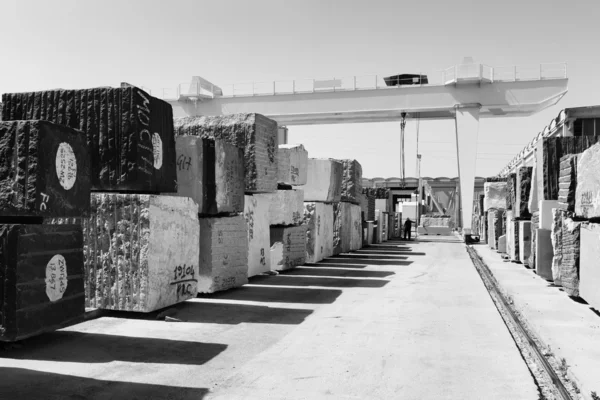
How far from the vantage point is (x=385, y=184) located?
41188 mm

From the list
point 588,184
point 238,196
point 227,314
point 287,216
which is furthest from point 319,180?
point 227,314

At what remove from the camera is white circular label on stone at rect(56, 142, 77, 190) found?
390 centimetres

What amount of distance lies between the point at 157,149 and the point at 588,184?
445 centimetres

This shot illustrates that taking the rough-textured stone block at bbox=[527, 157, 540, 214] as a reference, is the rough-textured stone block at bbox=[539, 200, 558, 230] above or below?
below

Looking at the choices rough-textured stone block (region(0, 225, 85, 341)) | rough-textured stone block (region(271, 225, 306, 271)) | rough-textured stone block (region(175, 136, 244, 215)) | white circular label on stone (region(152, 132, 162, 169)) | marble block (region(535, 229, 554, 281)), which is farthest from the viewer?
rough-textured stone block (region(271, 225, 306, 271))

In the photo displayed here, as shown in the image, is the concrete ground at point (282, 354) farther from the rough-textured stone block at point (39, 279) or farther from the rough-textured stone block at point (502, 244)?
the rough-textured stone block at point (502, 244)

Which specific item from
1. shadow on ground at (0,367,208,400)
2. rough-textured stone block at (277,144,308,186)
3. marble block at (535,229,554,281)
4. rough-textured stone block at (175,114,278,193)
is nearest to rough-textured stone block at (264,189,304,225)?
rough-textured stone block at (277,144,308,186)

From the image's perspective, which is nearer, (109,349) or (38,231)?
(38,231)

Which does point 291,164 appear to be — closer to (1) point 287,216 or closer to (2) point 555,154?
(1) point 287,216

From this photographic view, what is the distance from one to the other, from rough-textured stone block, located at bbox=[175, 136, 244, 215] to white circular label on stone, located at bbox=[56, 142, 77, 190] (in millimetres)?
2311

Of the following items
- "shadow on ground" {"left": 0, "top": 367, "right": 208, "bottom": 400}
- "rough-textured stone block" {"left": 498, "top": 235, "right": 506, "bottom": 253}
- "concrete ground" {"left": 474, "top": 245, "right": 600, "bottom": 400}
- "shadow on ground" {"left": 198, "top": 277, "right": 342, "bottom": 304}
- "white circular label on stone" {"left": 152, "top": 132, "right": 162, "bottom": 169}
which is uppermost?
"white circular label on stone" {"left": 152, "top": 132, "right": 162, "bottom": 169}

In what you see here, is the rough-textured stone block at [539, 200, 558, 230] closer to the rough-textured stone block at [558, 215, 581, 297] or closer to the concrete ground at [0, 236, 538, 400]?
the rough-textured stone block at [558, 215, 581, 297]

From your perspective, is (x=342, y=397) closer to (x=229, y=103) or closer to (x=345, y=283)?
(x=345, y=283)

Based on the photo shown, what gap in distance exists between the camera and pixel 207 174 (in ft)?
21.2
